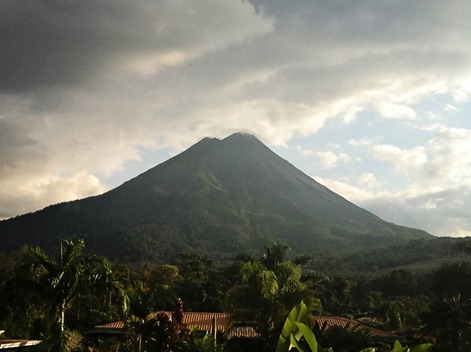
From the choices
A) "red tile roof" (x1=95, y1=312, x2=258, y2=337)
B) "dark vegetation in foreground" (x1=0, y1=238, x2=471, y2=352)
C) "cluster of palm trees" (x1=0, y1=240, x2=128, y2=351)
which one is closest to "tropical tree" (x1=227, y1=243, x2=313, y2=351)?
"dark vegetation in foreground" (x1=0, y1=238, x2=471, y2=352)

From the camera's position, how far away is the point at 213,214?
122625 mm

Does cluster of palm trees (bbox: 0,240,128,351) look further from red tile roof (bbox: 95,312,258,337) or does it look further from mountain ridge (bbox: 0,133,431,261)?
mountain ridge (bbox: 0,133,431,261)

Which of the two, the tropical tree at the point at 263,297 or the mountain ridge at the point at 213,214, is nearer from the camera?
the tropical tree at the point at 263,297

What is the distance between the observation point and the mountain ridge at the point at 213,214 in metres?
106

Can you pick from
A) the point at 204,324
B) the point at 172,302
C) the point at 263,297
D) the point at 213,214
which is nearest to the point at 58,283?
the point at 172,302

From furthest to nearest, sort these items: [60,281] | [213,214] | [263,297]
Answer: [213,214], [263,297], [60,281]

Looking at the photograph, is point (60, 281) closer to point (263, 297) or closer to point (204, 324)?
point (263, 297)

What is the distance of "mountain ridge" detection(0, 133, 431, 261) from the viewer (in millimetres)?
105938

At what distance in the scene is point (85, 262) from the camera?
12922 mm

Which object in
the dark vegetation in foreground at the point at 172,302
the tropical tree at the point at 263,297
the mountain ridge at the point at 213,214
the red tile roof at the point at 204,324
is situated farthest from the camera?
the mountain ridge at the point at 213,214

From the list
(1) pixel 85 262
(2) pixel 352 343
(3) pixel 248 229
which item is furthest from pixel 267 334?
(3) pixel 248 229

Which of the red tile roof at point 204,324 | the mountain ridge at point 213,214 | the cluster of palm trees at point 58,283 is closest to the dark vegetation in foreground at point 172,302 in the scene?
the cluster of palm trees at point 58,283

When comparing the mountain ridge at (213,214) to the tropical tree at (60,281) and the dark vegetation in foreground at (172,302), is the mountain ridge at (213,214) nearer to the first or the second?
the dark vegetation in foreground at (172,302)

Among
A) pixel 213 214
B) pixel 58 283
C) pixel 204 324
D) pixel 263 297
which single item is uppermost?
pixel 213 214
